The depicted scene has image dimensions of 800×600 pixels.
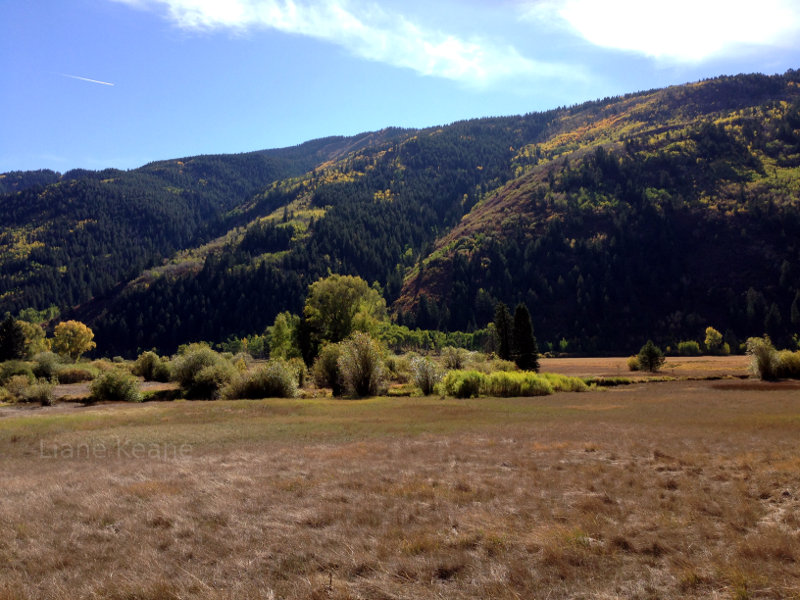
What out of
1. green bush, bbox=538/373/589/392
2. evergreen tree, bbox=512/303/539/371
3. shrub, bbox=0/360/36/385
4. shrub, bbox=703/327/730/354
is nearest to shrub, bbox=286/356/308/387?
green bush, bbox=538/373/589/392

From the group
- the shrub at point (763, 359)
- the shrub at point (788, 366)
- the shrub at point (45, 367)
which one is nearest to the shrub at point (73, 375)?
the shrub at point (45, 367)

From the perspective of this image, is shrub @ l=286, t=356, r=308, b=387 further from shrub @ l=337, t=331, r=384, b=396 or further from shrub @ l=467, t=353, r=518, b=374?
shrub @ l=467, t=353, r=518, b=374

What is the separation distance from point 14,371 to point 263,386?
40.7 metres

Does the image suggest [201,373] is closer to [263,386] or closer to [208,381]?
[208,381]

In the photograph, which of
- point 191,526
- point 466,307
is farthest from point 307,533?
point 466,307

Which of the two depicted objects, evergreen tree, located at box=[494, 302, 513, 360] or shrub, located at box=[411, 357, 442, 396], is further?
evergreen tree, located at box=[494, 302, 513, 360]

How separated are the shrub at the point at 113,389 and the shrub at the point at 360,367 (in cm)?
2334

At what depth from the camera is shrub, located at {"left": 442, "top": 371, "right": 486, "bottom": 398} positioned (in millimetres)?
49469

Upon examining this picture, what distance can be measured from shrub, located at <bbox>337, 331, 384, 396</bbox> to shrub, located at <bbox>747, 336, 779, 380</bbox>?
4379 centimetres

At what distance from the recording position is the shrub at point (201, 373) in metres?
54.4

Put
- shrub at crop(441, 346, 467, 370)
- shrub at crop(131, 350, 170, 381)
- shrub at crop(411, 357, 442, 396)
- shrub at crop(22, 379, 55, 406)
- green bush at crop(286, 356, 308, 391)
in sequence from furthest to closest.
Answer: shrub at crop(131, 350, 170, 381) < shrub at crop(441, 346, 467, 370) < green bush at crop(286, 356, 308, 391) < shrub at crop(411, 357, 442, 396) < shrub at crop(22, 379, 55, 406)

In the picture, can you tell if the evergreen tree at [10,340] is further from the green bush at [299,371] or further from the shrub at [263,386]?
the shrub at [263,386]

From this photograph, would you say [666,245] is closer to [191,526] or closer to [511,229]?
[511,229]

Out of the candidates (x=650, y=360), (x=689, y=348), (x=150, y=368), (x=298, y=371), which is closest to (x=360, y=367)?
(x=298, y=371)
